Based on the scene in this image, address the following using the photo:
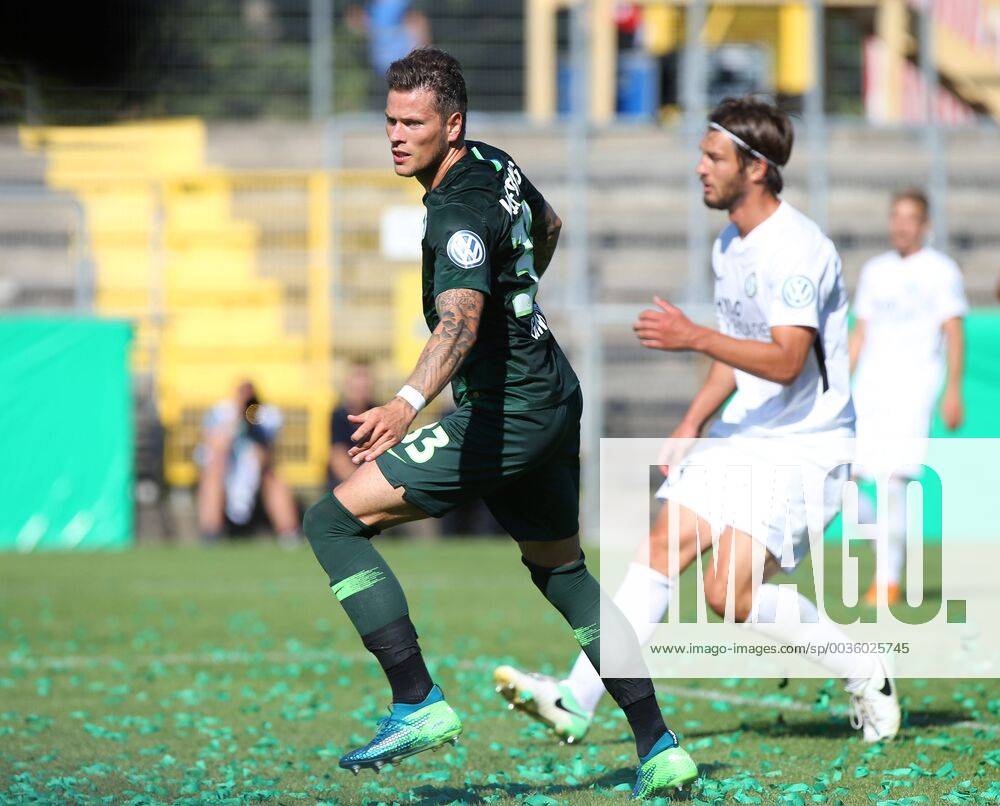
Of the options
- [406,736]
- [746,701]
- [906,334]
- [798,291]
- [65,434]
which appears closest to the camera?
Result: [406,736]

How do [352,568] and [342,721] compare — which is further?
[342,721]

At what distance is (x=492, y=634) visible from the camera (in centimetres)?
903

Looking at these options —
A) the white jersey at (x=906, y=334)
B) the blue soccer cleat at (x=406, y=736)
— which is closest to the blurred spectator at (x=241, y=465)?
the white jersey at (x=906, y=334)

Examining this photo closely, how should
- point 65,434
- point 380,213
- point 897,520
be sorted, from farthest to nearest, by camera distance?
1. point 380,213
2. point 65,434
3. point 897,520

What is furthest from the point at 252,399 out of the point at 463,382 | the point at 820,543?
the point at 463,382

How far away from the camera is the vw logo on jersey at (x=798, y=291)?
17.4 feet

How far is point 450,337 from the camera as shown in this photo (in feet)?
13.3

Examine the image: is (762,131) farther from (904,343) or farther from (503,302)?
(904,343)

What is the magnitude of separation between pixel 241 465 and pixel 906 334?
28.7ft

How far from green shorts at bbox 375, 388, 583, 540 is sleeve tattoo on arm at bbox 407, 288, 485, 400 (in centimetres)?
40

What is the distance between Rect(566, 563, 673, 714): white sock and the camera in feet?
18.1

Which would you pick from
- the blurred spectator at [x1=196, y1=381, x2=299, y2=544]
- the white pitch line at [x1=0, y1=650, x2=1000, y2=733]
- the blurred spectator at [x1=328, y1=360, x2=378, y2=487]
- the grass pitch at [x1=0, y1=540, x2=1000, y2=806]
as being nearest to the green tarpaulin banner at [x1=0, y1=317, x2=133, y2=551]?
the blurred spectator at [x1=196, y1=381, x2=299, y2=544]

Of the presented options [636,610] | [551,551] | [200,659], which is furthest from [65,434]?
[551,551]

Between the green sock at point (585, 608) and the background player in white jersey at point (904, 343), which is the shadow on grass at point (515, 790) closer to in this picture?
the green sock at point (585, 608)
